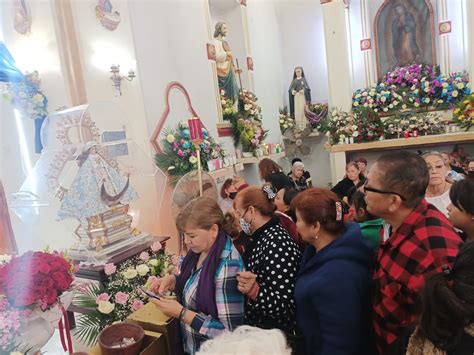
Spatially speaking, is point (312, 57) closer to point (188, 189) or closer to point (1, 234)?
point (188, 189)

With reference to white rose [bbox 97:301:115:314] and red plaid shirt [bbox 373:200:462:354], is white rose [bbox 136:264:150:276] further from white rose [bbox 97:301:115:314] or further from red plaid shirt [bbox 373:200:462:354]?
red plaid shirt [bbox 373:200:462:354]

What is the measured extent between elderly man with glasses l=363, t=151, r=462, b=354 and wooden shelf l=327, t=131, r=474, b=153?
5785mm

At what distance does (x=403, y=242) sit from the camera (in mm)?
1477

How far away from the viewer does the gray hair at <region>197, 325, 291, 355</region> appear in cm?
99

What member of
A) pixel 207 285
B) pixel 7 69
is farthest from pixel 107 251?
pixel 7 69

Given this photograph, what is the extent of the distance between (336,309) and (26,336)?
133 cm

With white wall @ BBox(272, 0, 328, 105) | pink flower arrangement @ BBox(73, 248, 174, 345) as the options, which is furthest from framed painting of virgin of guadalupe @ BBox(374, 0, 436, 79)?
pink flower arrangement @ BBox(73, 248, 174, 345)

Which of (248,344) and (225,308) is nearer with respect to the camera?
(248,344)

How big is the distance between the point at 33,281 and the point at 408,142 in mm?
6909

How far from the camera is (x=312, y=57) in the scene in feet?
31.3

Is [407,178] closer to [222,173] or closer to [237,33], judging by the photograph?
[222,173]

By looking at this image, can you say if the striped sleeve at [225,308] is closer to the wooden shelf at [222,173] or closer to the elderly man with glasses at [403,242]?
the elderly man with glasses at [403,242]

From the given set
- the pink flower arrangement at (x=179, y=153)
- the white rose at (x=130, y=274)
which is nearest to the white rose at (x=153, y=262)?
the white rose at (x=130, y=274)

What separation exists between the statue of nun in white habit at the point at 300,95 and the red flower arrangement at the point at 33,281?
831 centimetres
